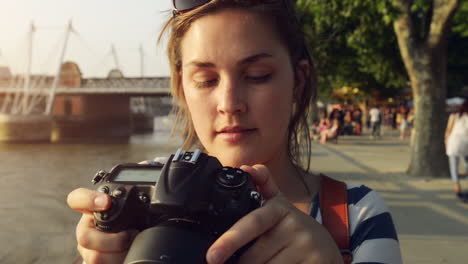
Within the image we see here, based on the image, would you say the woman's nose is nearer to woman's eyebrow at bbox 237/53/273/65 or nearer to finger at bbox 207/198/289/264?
woman's eyebrow at bbox 237/53/273/65

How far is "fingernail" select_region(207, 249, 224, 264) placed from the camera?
2.94 ft

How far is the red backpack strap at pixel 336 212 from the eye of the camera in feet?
4.78

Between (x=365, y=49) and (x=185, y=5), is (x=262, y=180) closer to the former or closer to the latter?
(x=185, y=5)

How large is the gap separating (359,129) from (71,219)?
2115 cm

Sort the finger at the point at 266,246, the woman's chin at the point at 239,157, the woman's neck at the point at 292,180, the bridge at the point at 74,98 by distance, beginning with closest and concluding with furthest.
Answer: the finger at the point at 266,246, the woman's chin at the point at 239,157, the woman's neck at the point at 292,180, the bridge at the point at 74,98

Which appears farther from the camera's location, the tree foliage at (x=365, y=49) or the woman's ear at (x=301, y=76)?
the tree foliage at (x=365, y=49)

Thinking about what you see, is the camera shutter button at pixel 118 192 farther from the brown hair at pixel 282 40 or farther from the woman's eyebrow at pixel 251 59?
the brown hair at pixel 282 40

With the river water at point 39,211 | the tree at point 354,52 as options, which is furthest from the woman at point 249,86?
the tree at point 354,52

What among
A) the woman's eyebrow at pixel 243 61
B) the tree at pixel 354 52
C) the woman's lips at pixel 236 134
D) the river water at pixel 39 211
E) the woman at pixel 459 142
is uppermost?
the tree at pixel 354 52

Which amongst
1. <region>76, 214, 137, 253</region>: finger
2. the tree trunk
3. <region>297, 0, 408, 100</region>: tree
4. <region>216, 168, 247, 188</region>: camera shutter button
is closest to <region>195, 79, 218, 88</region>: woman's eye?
<region>216, 168, 247, 188</region>: camera shutter button

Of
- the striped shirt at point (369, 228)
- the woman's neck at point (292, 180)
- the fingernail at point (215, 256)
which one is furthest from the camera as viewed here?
the woman's neck at point (292, 180)

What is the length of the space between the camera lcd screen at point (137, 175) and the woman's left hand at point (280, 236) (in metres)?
0.28

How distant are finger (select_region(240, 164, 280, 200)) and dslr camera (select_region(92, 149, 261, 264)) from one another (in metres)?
0.05

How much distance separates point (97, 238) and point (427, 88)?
30.0 ft
